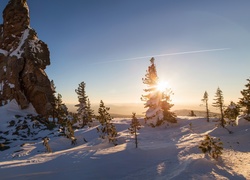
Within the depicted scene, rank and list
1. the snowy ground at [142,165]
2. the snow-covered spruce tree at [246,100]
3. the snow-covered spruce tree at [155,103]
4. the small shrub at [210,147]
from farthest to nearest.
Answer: the snow-covered spruce tree at [155,103], the snow-covered spruce tree at [246,100], the small shrub at [210,147], the snowy ground at [142,165]

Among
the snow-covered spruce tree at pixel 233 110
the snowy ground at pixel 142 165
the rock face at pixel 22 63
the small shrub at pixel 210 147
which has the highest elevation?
the rock face at pixel 22 63

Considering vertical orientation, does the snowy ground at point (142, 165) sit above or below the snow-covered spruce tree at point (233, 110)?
below

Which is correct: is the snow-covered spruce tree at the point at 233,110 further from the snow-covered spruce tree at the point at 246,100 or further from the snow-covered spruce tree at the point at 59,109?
the snow-covered spruce tree at the point at 59,109

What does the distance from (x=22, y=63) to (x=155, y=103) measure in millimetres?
35871

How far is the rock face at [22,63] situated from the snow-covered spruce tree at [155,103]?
993 inches

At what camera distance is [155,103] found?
4528cm

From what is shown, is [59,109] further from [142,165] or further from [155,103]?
[142,165]

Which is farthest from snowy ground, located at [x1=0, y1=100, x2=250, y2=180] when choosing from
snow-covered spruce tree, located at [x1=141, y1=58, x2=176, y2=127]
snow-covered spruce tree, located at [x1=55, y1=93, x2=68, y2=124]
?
snow-covered spruce tree, located at [x1=55, y1=93, x2=68, y2=124]

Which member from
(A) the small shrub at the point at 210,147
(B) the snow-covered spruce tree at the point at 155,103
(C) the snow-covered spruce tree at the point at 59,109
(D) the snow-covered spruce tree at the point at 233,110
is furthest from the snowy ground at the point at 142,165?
(C) the snow-covered spruce tree at the point at 59,109

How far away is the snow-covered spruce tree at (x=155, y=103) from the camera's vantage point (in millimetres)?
44938

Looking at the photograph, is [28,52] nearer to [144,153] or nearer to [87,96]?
[87,96]

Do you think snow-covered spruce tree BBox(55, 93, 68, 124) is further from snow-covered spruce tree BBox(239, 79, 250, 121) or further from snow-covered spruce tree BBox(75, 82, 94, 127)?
snow-covered spruce tree BBox(239, 79, 250, 121)

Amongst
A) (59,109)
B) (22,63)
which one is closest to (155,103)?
(59,109)

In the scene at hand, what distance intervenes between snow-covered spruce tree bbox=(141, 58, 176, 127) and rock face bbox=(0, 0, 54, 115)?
2522 cm
